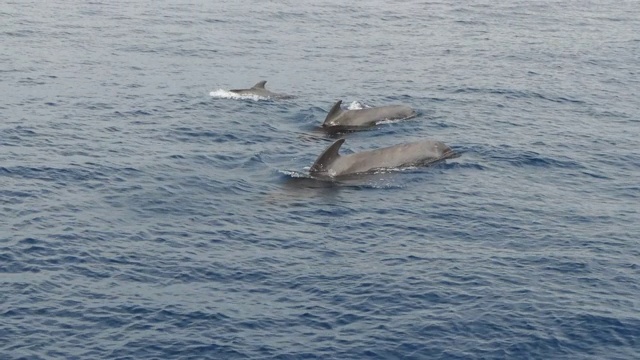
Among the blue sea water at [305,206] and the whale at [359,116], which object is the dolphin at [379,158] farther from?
the whale at [359,116]

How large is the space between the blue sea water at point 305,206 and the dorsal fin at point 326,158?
28.9 inches

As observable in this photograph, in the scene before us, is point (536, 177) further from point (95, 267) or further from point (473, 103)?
point (95, 267)

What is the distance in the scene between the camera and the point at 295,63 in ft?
201

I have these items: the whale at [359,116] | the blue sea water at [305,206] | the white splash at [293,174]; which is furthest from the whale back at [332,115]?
the white splash at [293,174]

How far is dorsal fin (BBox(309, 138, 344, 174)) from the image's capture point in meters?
38.3

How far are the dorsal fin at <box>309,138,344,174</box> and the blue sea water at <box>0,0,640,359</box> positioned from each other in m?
0.73

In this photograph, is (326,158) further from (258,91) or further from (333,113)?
(258,91)

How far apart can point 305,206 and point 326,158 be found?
3.47m

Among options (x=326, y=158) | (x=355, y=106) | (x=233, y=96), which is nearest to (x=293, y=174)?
(x=326, y=158)

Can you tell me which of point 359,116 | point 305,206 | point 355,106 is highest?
point 359,116

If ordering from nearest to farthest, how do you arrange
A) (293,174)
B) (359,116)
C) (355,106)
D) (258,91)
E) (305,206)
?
(305,206)
(293,174)
(359,116)
(355,106)
(258,91)

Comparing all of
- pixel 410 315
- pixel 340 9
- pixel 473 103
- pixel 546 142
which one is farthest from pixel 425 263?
pixel 340 9

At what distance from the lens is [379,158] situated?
131 ft

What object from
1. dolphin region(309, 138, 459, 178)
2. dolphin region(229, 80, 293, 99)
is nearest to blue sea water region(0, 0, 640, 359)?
dolphin region(229, 80, 293, 99)
